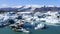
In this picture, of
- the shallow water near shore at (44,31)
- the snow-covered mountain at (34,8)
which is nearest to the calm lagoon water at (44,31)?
the shallow water near shore at (44,31)

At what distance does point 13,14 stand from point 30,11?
1.55ft

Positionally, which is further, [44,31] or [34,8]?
[34,8]

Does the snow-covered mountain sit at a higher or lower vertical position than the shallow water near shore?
higher

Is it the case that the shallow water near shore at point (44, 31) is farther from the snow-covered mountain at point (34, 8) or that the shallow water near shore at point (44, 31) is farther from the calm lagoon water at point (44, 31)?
the snow-covered mountain at point (34, 8)

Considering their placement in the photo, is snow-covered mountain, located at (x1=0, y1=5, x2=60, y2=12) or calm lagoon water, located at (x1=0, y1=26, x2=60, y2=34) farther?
snow-covered mountain, located at (x1=0, y1=5, x2=60, y2=12)

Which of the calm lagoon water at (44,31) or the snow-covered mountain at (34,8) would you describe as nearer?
the calm lagoon water at (44,31)

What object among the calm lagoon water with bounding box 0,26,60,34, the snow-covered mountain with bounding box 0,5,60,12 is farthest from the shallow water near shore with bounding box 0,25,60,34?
the snow-covered mountain with bounding box 0,5,60,12

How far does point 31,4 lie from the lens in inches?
173

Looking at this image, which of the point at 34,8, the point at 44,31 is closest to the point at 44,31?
the point at 44,31

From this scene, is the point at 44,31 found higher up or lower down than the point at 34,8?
lower down

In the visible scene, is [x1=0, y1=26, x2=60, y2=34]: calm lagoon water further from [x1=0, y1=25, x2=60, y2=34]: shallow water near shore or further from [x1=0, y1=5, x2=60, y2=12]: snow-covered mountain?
[x1=0, y1=5, x2=60, y2=12]: snow-covered mountain

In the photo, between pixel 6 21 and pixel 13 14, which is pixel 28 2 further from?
pixel 6 21

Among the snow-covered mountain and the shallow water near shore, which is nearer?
the shallow water near shore

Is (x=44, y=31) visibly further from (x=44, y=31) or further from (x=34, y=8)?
(x=34, y=8)
